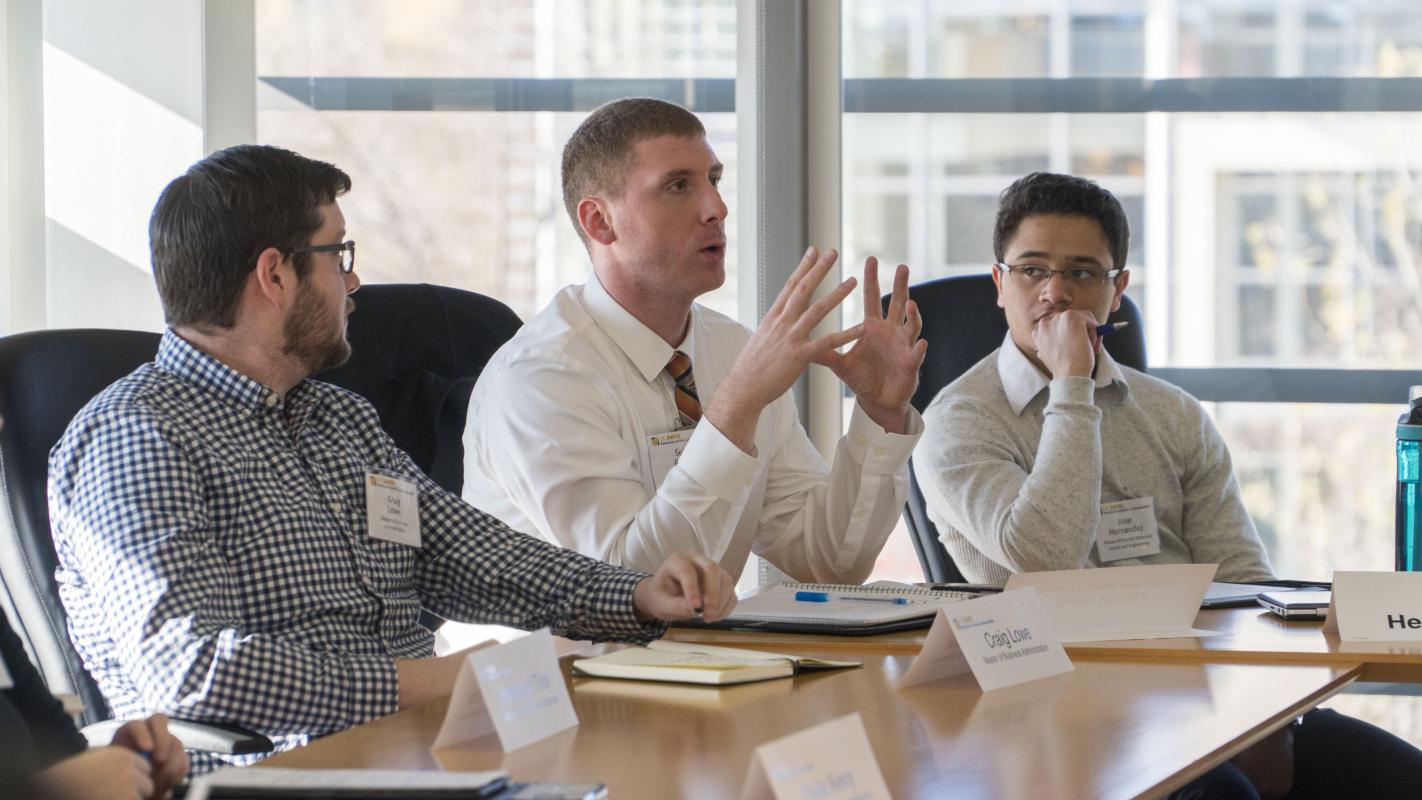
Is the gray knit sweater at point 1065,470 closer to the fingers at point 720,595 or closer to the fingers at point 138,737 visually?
the fingers at point 720,595

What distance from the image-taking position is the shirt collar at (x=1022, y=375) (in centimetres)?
266

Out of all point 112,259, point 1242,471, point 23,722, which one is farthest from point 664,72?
point 23,722

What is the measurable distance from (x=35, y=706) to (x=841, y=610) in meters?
1.00

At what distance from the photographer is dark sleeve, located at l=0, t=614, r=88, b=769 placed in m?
1.24

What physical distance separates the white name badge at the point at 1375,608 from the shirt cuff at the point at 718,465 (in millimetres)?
797

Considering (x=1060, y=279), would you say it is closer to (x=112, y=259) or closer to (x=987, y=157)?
(x=987, y=157)

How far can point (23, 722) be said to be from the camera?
120cm

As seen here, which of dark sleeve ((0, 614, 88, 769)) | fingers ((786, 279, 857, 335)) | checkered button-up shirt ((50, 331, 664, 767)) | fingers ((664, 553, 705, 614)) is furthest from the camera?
fingers ((786, 279, 857, 335))

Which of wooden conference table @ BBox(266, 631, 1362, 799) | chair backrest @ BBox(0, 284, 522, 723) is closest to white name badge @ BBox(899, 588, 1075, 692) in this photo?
wooden conference table @ BBox(266, 631, 1362, 799)

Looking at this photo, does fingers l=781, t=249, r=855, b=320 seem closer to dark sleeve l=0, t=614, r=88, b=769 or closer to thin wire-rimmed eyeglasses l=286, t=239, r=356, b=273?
thin wire-rimmed eyeglasses l=286, t=239, r=356, b=273

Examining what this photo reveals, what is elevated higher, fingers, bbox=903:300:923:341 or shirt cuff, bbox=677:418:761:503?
fingers, bbox=903:300:923:341

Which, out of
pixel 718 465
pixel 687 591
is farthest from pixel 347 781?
pixel 718 465

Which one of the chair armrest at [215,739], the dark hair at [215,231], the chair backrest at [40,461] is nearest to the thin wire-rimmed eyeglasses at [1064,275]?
the dark hair at [215,231]

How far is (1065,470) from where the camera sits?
2.44 metres
